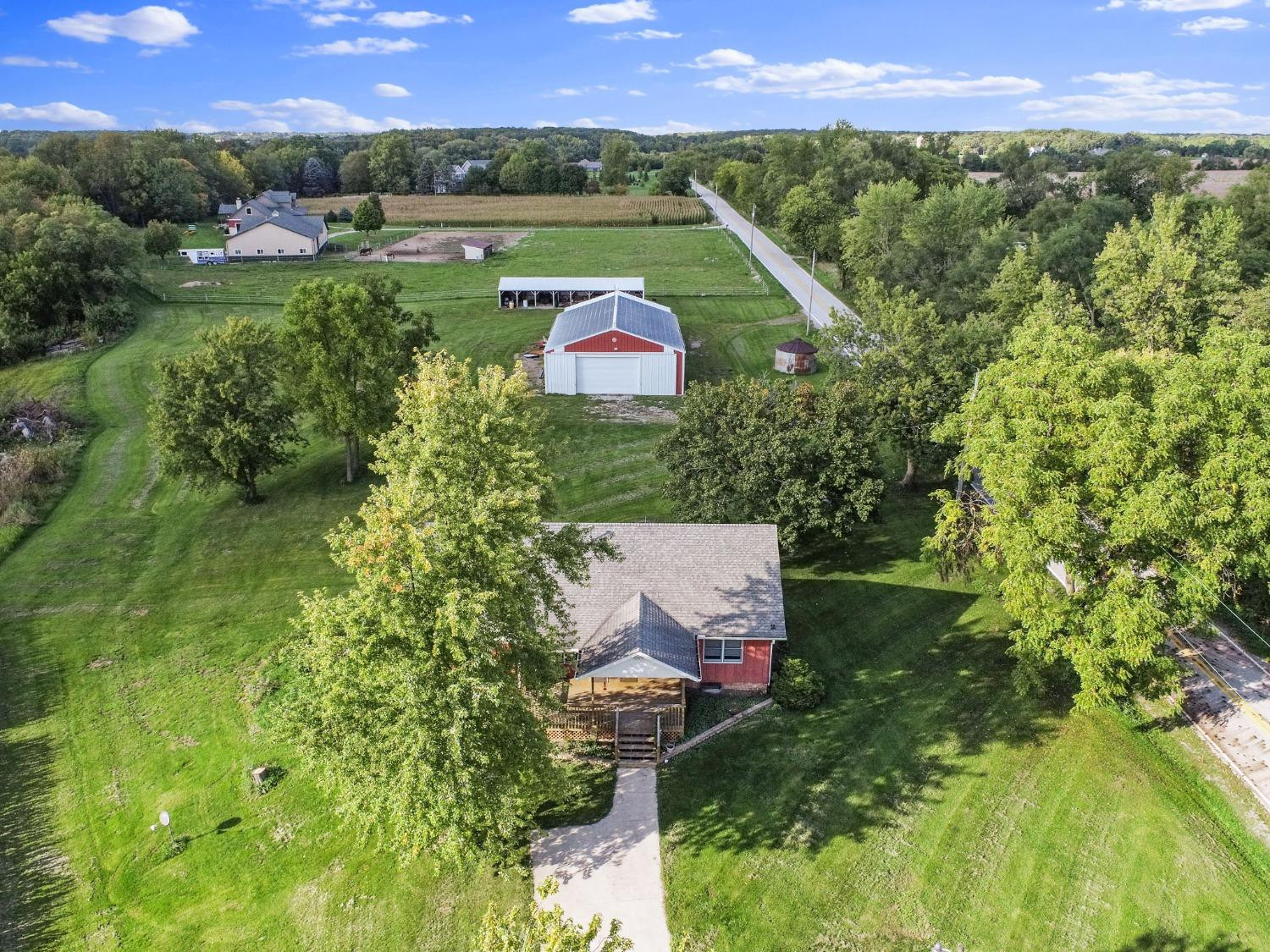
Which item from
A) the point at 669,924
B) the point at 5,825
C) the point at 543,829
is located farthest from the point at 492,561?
the point at 5,825

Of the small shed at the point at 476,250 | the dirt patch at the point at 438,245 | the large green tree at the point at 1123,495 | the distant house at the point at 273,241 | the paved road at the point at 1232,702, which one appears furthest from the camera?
the dirt patch at the point at 438,245

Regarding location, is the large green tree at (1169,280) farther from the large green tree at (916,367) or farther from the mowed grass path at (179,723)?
the mowed grass path at (179,723)

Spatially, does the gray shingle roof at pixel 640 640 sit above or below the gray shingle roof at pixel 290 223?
below

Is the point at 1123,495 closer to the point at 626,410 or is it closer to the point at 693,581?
the point at 693,581

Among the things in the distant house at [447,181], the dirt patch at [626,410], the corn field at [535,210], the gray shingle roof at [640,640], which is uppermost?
the distant house at [447,181]

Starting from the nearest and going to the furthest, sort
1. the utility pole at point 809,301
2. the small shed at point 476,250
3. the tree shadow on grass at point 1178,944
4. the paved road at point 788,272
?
the tree shadow on grass at point 1178,944, the utility pole at point 809,301, the paved road at point 788,272, the small shed at point 476,250

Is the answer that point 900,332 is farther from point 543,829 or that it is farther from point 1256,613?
point 543,829

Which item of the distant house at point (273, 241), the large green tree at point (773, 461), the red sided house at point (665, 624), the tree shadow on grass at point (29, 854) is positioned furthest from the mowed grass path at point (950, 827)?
the distant house at point (273, 241)
